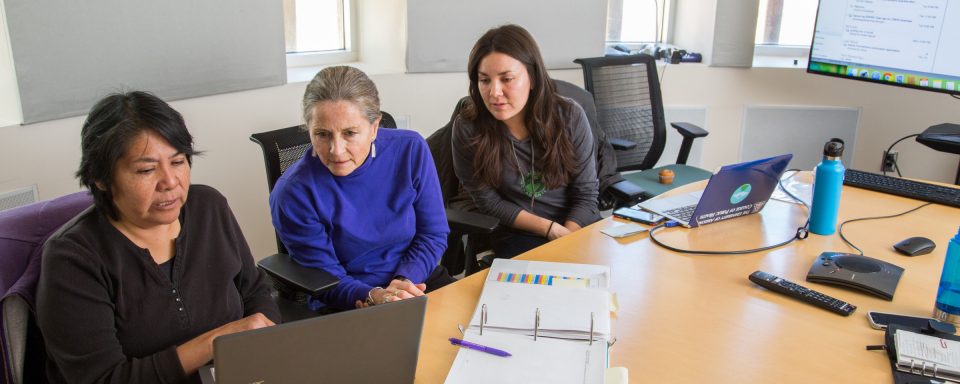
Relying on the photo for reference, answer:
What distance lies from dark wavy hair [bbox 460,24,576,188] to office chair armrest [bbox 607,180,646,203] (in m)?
0.28

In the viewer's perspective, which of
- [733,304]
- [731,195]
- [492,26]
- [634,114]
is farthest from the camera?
[492,26]

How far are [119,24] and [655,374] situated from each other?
6.33 ft

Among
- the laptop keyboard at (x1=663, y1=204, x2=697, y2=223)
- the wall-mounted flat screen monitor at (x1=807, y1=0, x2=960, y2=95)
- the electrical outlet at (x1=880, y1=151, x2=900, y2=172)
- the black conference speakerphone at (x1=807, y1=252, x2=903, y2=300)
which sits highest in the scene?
the wall-mounted flat screen monitor at (x1=807, y1=0, x2=960, y2=95)

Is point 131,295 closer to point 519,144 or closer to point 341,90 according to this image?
point 341,90

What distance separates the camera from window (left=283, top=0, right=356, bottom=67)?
10.8 feet

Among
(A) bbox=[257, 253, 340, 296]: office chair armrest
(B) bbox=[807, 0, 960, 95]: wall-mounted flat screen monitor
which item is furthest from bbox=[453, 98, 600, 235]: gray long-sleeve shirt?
(B) bbox=[807, 0, 960, 95]: wall-mounted flat screen monitor

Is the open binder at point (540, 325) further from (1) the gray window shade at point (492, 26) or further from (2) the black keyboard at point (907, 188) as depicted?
(1) the gray window shade at point (492, 26)

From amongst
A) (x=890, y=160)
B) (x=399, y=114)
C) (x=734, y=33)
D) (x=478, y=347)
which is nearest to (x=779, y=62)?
(x=734, y=33)

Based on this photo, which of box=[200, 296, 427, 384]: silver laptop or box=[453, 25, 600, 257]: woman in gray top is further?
box=[453, 25, 600, 257]: woman in gray top

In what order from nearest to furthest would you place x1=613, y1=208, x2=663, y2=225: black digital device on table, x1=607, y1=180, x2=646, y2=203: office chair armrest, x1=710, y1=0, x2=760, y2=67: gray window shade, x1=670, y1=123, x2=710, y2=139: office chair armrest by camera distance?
x1=613, y1=208, x2=663, y2=225: black digital device on table
x1=607, y1=180, x2=646, y2=203: office chair armrest
x1=670, y1=123, x2=710, y2=139: office chair armrest
x1=710, y1=0, x2=760, y2=67: gray window shade

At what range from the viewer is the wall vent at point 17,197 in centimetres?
209

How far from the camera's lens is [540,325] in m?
1.41

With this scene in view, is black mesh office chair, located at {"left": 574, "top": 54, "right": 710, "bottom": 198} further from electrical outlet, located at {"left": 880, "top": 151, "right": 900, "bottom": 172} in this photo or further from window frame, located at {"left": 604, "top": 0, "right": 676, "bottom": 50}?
electrical outlet, located at {"left": 880, "top": 151, "right": 900, "bottom": 172}

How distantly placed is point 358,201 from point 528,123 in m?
0.71
